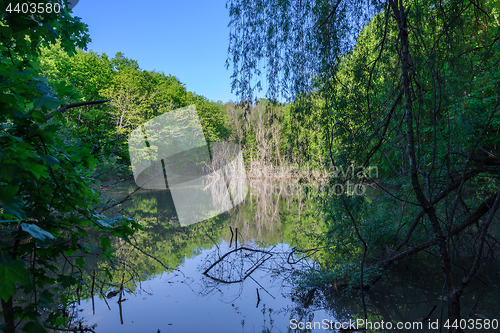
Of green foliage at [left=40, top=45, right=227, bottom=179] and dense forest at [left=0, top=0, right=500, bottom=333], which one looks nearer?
dense forest at [left=0, top=0, right=500, bottom=333]

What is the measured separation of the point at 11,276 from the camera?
2.96ft

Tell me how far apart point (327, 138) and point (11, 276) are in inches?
101

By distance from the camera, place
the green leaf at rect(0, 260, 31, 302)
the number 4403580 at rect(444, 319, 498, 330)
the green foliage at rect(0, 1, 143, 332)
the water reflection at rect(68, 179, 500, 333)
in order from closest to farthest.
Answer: the green leaf at rect(0, 260, 31, 302) → the green foliage at rect(0, 1, 143, 332) → the number 4403580 at rect(444, 319, 498, 330) → the water reflection at rect(68, 179, 500, 333)

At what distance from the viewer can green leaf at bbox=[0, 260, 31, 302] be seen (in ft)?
2.89

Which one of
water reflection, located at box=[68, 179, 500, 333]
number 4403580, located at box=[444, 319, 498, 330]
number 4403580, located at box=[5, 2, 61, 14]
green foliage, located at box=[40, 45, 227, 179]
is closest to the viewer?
number 4403580, located at box=[5, 2, 61, 14]

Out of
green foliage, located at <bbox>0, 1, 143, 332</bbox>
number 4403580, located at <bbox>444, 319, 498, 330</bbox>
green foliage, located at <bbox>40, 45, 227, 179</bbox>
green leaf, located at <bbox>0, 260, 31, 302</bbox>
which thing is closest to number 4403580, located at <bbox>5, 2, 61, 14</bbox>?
green foliage, located at <bbox>0, 1, 143, 332</bbox>

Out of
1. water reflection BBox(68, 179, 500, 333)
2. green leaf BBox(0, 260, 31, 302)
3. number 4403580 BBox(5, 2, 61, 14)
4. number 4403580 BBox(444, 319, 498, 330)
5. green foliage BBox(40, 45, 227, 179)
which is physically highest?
green foliage BBox(40, 45, 227, 179)

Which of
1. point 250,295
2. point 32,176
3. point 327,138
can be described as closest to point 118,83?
point 250,295

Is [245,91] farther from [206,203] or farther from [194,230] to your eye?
[206,203]

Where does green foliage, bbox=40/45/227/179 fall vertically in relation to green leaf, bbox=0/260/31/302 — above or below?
above

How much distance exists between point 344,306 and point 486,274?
277cm

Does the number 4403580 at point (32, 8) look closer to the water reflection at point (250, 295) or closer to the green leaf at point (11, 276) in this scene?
the green leaf at point (11, 276)

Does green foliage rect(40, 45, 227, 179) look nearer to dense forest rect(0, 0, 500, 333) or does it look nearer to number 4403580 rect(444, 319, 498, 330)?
dense forest rect(0, 0, 500, 333)

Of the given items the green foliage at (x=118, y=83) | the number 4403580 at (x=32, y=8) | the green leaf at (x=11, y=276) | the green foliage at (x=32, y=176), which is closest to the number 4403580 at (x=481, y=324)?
the green foliage at (x=32, y=176)
